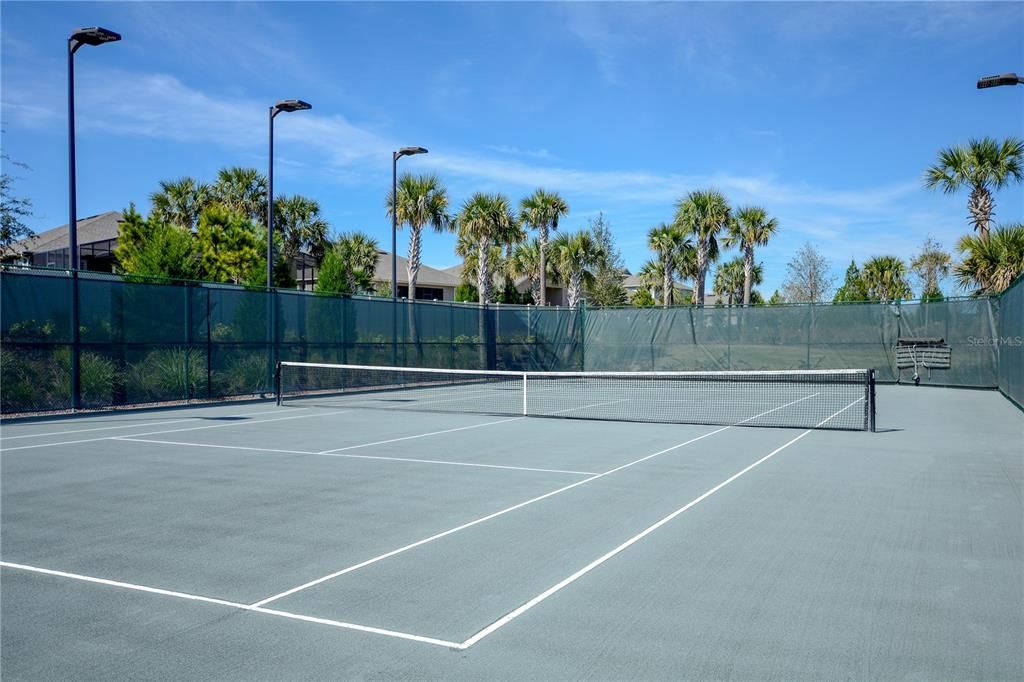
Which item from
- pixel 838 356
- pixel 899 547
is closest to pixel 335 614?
pixel 899 547

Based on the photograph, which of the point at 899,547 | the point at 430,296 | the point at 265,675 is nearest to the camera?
the point at 265,675

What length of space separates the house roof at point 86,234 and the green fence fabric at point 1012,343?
33641 millimetres

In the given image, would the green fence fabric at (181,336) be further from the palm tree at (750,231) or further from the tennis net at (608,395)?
the palm tree at (750,231)

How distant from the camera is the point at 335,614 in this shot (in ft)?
14.7

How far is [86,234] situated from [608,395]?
98.7 feet

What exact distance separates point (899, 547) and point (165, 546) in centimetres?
532

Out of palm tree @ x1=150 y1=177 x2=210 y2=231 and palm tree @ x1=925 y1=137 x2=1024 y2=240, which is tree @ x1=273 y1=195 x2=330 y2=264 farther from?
palm tree @ x1=925 y1=137 x2=1024 y2=240

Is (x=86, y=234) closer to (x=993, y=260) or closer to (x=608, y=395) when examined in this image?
(x=608, y=395)

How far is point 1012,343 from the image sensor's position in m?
18.0

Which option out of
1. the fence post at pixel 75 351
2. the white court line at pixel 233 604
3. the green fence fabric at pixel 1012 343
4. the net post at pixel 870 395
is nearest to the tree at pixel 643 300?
the green fence fabric at pixel 1012 343

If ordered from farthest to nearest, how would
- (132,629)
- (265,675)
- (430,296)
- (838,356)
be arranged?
1. (430,296)
2. (838,356)
3. (132,629)
4. (265,675)

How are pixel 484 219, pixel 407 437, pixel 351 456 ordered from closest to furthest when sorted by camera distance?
pixel 351 456 → pixel 407 437 → pixel 484 219

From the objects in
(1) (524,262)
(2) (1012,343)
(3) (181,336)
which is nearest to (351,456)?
(3) (181,336)

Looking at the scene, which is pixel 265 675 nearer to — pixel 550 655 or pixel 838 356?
pixel 550 655
